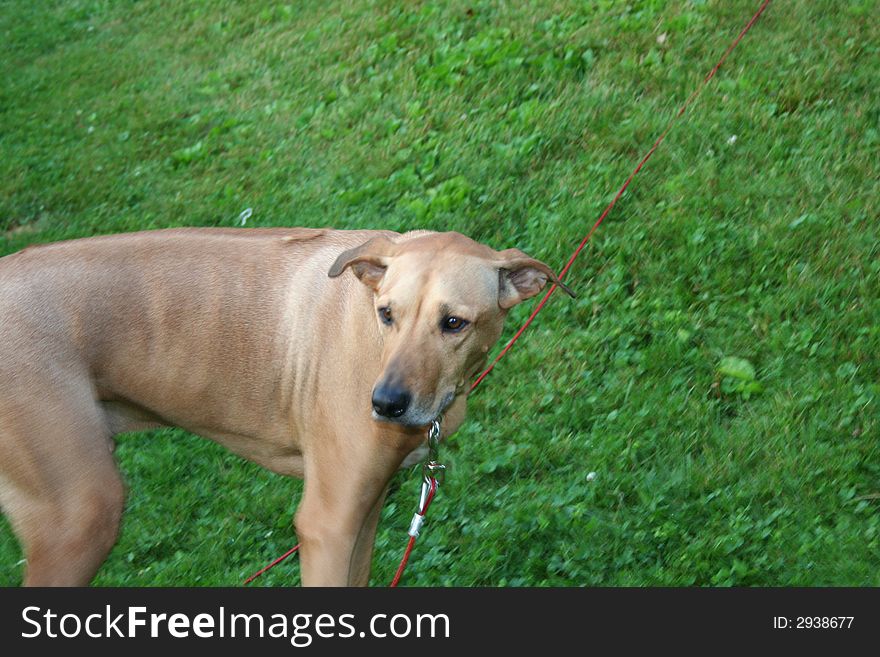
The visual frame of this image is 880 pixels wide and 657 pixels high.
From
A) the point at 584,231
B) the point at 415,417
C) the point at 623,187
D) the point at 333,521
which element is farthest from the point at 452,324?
the point at 623,187

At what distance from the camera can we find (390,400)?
4121 mm

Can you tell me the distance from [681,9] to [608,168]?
1.92m

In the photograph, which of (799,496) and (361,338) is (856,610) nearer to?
(799,496)

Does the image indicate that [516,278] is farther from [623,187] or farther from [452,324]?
[623,187]

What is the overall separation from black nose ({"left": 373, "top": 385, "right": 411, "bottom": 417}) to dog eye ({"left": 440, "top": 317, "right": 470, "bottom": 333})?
396mm

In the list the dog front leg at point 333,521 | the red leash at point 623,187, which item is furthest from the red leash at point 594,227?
the dog front leg at point 333,521

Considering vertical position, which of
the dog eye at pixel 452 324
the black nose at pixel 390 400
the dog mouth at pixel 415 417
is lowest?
the dog mouth at pixel 415 417

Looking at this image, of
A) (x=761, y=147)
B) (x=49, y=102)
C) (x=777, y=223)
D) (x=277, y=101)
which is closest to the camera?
(x=777, y=223)

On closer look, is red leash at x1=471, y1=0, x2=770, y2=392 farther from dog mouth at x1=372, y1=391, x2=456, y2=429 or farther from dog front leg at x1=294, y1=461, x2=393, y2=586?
dog mouth at x1=372, y1=391, x2=456, y2=429

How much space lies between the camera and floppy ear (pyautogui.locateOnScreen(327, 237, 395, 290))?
4586 mm

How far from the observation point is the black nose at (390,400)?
4121 millimetres

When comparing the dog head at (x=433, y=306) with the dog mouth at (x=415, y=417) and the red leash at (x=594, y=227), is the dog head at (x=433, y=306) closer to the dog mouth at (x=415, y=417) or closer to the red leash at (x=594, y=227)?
the dog mouth at (x=415, y=417)

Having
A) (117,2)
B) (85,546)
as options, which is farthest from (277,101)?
(85,546)

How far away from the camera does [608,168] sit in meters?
7.57
